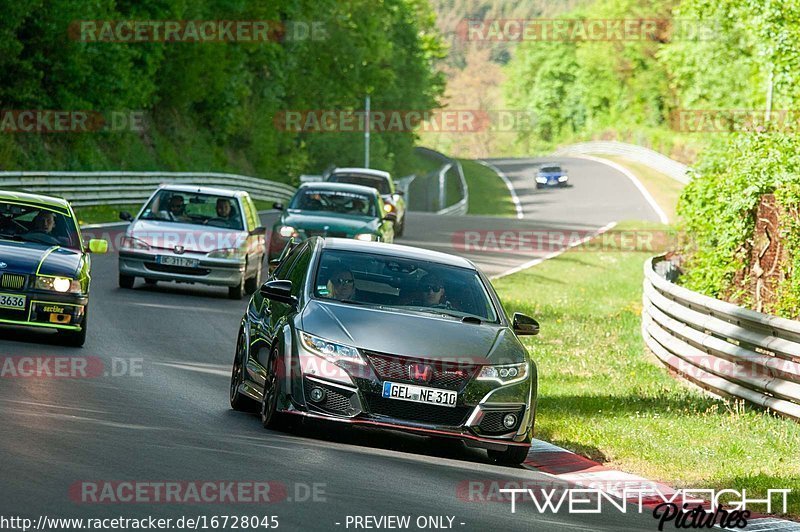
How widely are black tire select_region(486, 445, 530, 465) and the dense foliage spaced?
29.7 metres

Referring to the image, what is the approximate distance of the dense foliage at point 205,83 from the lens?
42406 millimetres

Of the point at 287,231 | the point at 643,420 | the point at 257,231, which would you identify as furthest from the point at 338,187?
the point at 643,420

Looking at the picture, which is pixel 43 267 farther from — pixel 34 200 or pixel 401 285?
pixel 401 285

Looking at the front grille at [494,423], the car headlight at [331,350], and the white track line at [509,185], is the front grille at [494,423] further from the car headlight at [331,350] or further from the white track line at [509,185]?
the white track line at [509,185]

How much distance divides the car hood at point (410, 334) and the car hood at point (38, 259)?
15.0ft

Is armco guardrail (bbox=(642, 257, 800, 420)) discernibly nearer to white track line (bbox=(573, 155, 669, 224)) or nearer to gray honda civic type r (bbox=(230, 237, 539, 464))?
gray honda civic type r (bbox=(230, 237, 539, 464))

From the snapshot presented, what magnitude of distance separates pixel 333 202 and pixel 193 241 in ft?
21.0

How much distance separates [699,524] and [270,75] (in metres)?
65.3

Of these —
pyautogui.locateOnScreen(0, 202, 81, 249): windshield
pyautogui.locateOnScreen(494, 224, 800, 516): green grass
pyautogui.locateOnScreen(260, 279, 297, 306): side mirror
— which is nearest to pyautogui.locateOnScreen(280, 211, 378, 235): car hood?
pyautogui.locateOnScreen(494, 224, 800, 516): green grass

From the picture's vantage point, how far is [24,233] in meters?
15.8

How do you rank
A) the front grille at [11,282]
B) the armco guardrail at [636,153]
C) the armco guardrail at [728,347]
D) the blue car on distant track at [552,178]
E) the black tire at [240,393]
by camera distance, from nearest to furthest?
the black tire at [240,393]
the armco guardrail at [728,347]
the front grille at [11,282]
the blue car on distant track at [552,178]
the armco guardrail at [636,153]

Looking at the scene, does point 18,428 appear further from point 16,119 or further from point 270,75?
point 270,75

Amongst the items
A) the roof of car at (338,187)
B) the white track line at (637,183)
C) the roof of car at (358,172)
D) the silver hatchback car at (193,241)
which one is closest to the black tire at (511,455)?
the silver hatchback car at (193,241)

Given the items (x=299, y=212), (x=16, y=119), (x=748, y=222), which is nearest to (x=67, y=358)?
(x=748, y=222)
